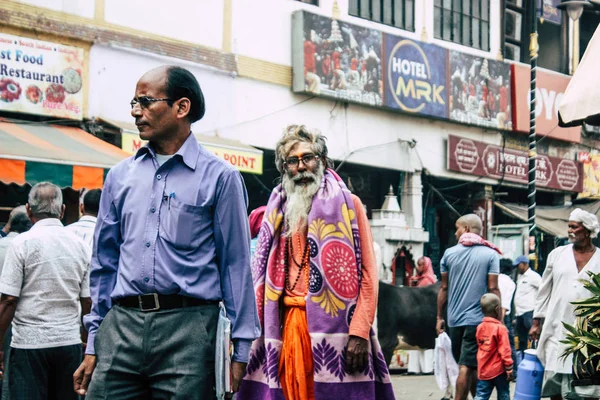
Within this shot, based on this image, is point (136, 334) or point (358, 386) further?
point (358, 386)

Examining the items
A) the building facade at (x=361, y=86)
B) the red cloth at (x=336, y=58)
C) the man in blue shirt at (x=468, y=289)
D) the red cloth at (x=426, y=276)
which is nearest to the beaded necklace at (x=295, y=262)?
the man in blue shirt at (x=468, y=289)

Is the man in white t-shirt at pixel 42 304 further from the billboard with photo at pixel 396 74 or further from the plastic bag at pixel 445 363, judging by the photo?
the billboard with photo at pixel 396 74

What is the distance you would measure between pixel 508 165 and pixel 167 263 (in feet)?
63.7

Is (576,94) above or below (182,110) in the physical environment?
above

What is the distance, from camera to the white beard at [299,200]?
19.8 feet

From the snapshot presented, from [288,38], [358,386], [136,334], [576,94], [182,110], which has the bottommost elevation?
[358,386]

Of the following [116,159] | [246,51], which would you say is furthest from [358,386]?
[246,51]

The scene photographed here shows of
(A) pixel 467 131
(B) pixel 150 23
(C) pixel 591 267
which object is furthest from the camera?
(A) pixel 467 131

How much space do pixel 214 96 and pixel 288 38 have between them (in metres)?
2.09

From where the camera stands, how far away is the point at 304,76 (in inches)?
712

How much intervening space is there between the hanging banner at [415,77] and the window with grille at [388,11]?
0.47m

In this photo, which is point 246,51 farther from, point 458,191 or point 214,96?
point 458,191

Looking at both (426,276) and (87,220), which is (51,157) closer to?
(87,220)

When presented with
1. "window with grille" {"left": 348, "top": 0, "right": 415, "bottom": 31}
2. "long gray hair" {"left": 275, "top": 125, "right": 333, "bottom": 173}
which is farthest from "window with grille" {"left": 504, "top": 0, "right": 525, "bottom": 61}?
"long gray hair" {"left": 275, "top": 125, "right": 333, "bottom": 173}
